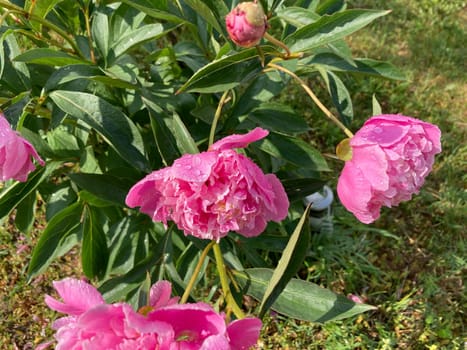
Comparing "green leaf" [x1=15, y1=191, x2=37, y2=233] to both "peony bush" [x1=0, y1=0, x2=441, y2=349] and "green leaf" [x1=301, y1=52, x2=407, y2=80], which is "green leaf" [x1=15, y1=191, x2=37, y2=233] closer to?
"peony bush" [x1=0, y1=0, x2=441, y2=349]

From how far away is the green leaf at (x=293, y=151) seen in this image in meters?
1.23

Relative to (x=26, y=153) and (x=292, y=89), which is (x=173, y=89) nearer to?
(x=26, y=153)

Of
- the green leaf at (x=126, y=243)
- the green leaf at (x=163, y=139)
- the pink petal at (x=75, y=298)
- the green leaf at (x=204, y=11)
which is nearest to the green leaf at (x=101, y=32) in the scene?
the green leaf at (x=163, y=139)

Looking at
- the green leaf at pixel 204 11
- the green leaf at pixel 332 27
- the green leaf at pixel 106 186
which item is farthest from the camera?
the green leaf at pixel 106 186

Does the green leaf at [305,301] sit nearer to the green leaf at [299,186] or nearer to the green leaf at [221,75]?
the green leaf at [299,186]

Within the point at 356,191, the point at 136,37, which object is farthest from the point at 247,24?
the point at 136,37

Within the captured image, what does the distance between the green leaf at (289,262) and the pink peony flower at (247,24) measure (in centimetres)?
31

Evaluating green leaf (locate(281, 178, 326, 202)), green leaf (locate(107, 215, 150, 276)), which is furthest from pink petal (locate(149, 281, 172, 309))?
green leaf (locate(107, 215, 150, 276))

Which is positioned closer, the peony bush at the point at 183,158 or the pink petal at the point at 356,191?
the peony bush at the point at 183,158

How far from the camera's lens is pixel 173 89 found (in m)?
1.42

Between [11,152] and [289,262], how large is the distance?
1.57 feet

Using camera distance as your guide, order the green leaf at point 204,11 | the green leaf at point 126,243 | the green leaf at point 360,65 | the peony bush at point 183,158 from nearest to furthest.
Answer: the peony bush at point 183,158 < the green leaf at point 204,11 < the green leaf at point 360,65 < the green leaf at point 126,243

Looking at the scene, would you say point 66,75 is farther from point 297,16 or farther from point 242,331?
point 242,331

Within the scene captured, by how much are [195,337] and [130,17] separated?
894mm
